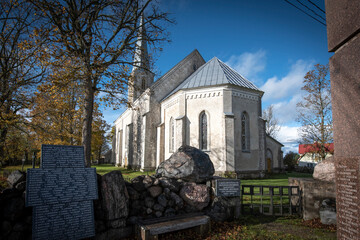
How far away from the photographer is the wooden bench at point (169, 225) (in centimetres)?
425

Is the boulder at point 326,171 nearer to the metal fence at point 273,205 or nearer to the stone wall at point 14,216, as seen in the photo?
the metal fence at point 273,205

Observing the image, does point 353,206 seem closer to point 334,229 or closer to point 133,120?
point 334,229

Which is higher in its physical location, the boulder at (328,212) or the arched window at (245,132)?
the arched window at (245,132)

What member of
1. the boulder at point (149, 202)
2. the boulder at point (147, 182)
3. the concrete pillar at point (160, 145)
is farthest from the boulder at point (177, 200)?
the concrete pillar at point (160, 145)

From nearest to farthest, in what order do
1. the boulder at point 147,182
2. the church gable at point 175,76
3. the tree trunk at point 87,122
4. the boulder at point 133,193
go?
the boulder at point 133,193 → the boulder at point 147,182 → the tree trunk at point 87,122 → the church gable at point 175,76

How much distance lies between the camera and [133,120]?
86.5 feet

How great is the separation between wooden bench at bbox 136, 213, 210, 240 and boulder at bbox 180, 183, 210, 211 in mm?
573

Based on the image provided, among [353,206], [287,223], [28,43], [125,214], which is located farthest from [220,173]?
[28,43]

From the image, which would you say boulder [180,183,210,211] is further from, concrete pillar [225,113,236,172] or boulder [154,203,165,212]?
concrete pillar [225,113,236,172]

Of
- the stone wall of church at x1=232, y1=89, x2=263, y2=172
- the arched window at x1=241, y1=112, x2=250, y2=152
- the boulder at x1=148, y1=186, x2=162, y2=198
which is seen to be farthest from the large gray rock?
the arched window at x1=241, y1=112, x2=250, y2=152

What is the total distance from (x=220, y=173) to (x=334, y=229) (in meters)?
9.39

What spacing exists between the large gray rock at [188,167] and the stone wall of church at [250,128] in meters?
8.94

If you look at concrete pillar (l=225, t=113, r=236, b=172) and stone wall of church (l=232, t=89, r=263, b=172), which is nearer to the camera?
concrete pillar (l=225, t=113, r=236, b=172)

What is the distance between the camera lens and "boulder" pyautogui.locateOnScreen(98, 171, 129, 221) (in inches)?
183
